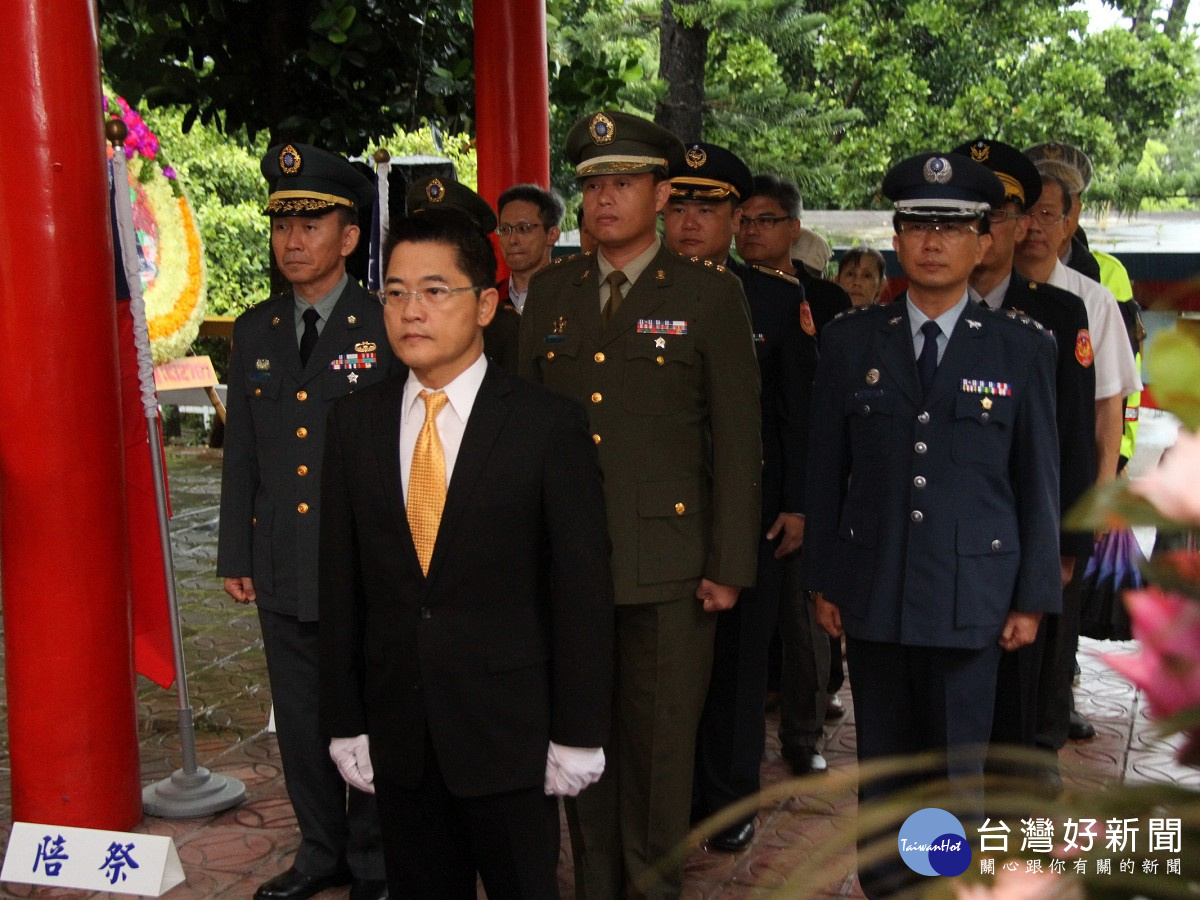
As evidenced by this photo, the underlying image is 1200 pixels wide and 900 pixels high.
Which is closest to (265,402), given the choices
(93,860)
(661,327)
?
(661,327)

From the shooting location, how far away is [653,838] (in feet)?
11.0

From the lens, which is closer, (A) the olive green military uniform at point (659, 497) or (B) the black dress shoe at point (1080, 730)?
(A) the olive green military uniform at point (659, 497)

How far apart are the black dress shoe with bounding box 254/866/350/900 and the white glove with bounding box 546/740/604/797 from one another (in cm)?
129

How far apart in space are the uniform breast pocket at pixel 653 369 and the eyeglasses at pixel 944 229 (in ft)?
1.92

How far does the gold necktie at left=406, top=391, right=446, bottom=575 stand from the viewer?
248cm

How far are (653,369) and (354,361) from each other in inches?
31.0

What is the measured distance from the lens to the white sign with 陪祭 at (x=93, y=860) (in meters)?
2.98

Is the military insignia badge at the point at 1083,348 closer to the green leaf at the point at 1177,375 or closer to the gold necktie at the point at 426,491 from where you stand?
the gold necktie at the point at 426,491

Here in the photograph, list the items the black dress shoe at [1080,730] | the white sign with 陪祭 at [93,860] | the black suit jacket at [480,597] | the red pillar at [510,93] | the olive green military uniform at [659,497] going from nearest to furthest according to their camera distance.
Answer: the black suit jacket at [480,597] < the white sign with 陪祭 at [93,860] < the olive green military uniform at [659,497] < the black dress shoe at [1080,730] < the red pillar at [510,93]

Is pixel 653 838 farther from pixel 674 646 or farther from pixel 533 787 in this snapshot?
pixel 533 787

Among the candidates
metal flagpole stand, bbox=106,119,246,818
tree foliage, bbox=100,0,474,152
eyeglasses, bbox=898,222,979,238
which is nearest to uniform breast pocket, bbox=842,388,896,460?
eyeglasses, bbox=898,222,979,238

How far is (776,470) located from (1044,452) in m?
1.15

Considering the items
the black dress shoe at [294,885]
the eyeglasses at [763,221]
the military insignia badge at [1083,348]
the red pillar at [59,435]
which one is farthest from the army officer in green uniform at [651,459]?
the red pillar at [59,435]

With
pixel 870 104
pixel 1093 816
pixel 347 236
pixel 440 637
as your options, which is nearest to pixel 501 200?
pixel 347 236
